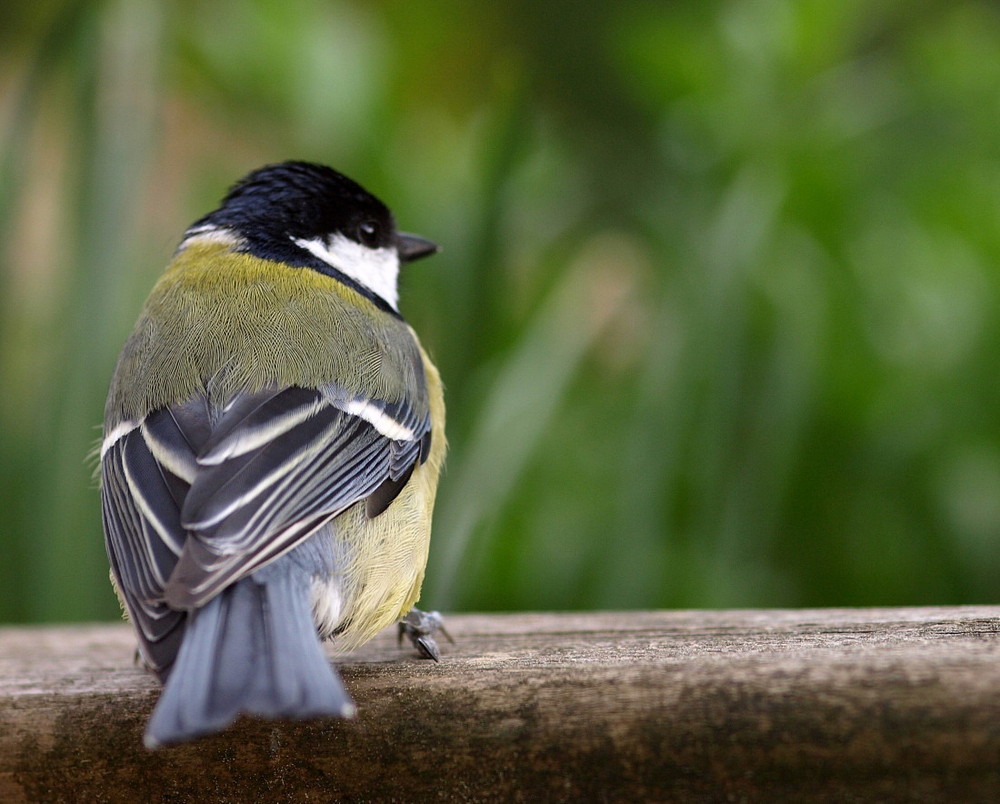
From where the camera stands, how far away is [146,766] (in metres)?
0.99

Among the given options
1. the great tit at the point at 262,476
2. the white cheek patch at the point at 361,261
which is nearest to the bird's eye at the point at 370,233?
the white cheek patch at the point at 361,261

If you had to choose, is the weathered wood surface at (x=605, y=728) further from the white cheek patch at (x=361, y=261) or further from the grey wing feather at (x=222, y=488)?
the white cheek patch at (x=361, y=261)

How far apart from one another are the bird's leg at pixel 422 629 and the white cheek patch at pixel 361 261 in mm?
546

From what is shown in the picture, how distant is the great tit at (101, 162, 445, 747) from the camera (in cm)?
91

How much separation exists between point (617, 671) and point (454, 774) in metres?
0.15

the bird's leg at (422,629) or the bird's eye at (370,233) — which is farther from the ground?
the bird's eye at (370,233)

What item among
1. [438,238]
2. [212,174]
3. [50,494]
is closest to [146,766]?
[50,494]

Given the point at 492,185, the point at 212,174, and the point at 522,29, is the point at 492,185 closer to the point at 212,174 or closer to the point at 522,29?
the point at 212,174

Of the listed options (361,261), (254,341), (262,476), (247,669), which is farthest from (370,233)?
(247,669)

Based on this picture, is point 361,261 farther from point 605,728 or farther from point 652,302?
point 605,728

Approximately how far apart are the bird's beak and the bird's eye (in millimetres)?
63

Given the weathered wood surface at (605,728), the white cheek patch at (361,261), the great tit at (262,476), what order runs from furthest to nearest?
1. the white cheek patch at (361,261)
2. the great tit at (262,476)
3. the weathered wood surface at (605,728)

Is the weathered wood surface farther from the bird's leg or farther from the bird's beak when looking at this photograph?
the bird's beak

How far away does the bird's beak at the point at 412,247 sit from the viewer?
1.99 metres
